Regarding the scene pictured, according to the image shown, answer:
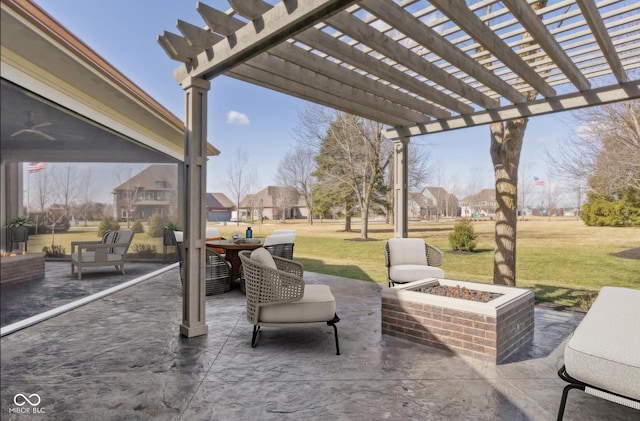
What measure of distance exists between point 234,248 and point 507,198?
485 centimetres

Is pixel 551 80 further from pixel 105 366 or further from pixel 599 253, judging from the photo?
pixel 599 253

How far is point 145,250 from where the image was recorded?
7.93m

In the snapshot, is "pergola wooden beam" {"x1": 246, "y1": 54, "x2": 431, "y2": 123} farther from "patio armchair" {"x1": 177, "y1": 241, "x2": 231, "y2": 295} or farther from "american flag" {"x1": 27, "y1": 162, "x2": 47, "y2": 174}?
"american flag" {"x1": 27, "y1": 162, "x2": 47, "y2": 174}

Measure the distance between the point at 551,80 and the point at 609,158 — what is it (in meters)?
5.54

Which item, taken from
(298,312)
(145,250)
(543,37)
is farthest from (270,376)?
(145,250)

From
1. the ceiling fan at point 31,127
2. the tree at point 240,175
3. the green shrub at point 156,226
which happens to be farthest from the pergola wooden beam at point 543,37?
the tree at point 240,175

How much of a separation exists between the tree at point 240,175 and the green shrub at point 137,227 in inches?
518

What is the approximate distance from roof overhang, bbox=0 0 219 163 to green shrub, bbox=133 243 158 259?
181cm

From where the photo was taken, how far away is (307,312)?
345 cm

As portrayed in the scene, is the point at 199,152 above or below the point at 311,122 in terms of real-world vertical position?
below

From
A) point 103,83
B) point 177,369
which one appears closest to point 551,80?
point 177,369

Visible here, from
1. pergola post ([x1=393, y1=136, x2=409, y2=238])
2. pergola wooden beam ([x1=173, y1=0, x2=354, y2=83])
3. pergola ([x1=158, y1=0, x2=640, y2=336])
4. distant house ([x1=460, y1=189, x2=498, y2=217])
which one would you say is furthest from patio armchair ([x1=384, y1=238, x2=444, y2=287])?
distant house ([x1=460, y1=189, x2=498, y2=217])

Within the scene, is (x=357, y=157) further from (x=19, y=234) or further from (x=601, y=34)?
(x=601, y=34)

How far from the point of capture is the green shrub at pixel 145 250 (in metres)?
7.58
